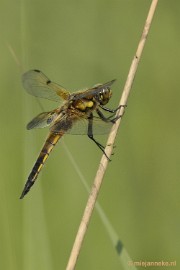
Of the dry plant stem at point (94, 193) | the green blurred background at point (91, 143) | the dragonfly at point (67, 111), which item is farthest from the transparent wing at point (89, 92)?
Answer: the dry plant stem at point (94, 193)

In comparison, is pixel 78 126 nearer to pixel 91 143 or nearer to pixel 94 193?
pixel 91 143

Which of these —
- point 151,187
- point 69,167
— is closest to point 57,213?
point 69,167

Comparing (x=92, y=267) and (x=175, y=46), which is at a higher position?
(x=175, y=46)

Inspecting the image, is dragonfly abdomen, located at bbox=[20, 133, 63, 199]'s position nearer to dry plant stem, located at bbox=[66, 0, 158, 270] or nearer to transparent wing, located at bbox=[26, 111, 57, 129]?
transparent wing, located at bbox=[26, 111, 57, 129]

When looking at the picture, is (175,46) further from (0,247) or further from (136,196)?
(0,247)


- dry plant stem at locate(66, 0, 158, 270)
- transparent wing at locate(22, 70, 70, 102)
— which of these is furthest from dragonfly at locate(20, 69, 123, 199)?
dry plant stem at locate(66, 0, 158, 270)

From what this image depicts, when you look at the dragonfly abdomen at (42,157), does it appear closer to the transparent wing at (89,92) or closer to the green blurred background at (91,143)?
the green blurred background at (91,143)
